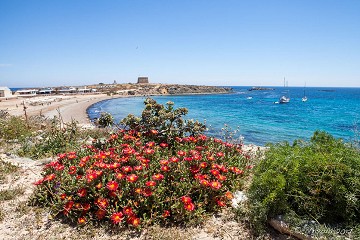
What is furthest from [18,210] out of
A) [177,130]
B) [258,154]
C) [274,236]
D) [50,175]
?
[258,154]

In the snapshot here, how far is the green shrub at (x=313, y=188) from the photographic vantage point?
3.38 meters

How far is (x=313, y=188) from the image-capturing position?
3537 millimetres

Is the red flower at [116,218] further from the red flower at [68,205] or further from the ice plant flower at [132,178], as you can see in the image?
the red flower at [68,205]

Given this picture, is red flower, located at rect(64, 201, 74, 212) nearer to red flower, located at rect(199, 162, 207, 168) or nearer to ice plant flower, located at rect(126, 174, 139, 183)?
ice plant flower, located at rect(126, 174, 139, 183)

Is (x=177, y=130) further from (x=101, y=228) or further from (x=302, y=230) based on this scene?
(x=302, y=230)

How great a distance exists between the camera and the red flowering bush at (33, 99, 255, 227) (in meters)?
4.03

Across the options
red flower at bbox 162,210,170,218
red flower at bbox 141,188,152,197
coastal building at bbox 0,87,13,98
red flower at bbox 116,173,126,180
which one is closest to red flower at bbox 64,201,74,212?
red flower at bbox 116,173,126,180

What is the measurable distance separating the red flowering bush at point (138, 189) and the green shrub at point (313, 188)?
2.75 ft

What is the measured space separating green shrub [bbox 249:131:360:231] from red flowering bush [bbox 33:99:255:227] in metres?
0.84

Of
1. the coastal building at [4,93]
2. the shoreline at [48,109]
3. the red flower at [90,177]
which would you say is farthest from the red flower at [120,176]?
the coastal building at [4,93]

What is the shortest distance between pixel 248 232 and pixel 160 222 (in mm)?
1371

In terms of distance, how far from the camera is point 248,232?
3.84 m

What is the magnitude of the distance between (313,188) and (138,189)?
2542 millimetres

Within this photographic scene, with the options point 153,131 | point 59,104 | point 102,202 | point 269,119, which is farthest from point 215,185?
point 59,104
